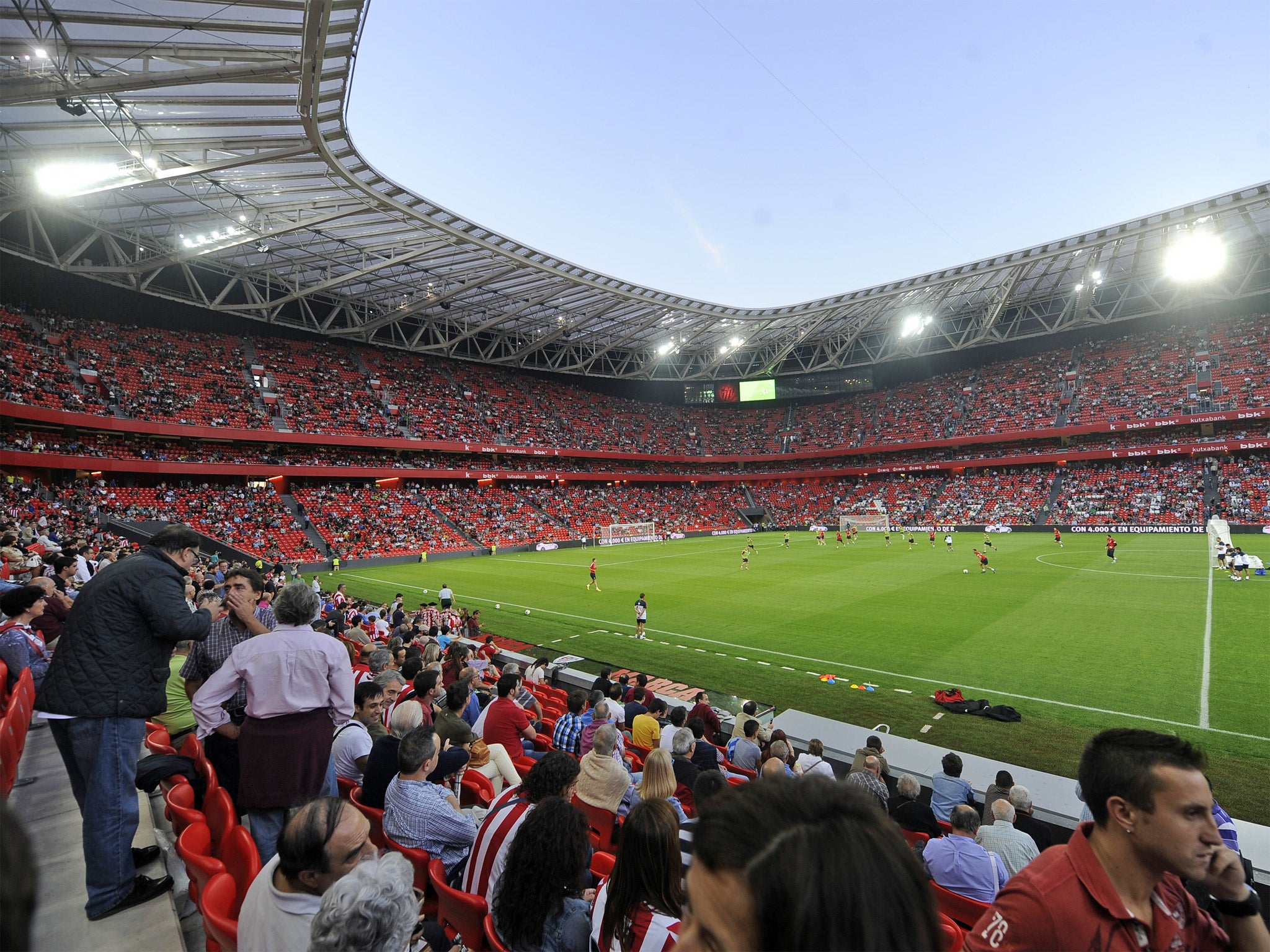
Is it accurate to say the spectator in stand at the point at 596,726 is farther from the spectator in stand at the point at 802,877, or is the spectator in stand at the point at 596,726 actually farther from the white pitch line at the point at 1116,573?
the white pitch line at the point at 1116,573

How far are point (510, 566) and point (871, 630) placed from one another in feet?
77.5

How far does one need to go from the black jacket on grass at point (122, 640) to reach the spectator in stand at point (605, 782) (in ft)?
10.9

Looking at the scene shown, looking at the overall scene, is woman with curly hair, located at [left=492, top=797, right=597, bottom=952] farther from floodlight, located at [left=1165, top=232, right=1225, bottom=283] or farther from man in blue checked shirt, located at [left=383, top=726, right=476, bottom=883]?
floodlight, located at [left=1165, top=232, right=1225, bottom=283]

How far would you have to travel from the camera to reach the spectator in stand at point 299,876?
2650mm

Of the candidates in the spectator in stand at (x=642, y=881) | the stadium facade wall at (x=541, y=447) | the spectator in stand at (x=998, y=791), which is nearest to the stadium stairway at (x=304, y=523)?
the stadium facade wall at (x=541, y=447)

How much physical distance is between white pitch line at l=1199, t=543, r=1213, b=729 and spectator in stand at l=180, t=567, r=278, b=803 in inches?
587

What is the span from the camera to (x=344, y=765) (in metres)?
6.19

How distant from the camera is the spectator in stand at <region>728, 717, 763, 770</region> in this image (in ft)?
26.6

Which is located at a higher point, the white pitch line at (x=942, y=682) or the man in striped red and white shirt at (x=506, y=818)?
the man in striped red and white shirt at (x=506, y=818)

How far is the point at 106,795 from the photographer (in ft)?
13.8

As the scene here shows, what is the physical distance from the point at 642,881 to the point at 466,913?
1.47 meters

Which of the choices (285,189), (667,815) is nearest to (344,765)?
(667,815)

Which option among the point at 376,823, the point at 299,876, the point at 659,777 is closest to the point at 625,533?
the point at 376,823

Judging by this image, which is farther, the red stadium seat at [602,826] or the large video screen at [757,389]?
the large video screen at [757,389]
